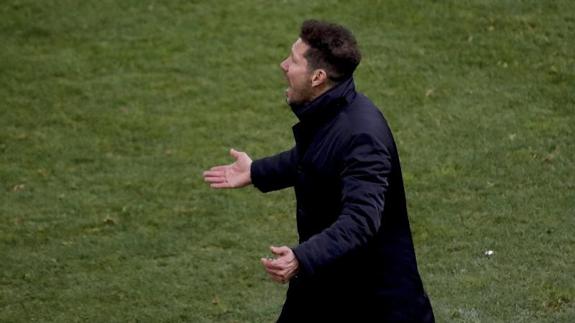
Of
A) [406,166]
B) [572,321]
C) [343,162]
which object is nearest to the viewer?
[343,162]

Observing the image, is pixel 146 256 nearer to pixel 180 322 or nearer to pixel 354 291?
pixel 180 322

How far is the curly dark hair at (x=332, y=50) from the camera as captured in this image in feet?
17.8

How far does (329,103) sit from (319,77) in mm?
131

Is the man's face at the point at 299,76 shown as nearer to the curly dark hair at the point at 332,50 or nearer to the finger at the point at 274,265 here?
the curly dark hair at the point at 332,50

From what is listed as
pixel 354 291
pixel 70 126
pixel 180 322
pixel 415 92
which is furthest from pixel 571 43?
pixel 354 291

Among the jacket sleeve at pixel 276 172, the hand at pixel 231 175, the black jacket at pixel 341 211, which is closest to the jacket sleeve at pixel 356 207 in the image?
the black jacket at pixel 341 211

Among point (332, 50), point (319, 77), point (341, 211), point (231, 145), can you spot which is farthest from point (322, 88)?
point (231, 145)

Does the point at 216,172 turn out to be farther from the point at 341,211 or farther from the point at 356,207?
the point at 356,207

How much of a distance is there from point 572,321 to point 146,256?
340 cm

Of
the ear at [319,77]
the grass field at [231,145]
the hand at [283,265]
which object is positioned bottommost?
the grass field at [231,145]

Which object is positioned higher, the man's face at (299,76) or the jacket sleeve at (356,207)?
the man's face at (299,76)

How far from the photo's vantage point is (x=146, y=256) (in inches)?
366

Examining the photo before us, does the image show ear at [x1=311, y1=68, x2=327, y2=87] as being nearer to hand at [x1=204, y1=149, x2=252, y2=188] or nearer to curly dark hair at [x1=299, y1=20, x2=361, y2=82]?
curly dark hair at [x1=299, y1=20, x2=361, y2=82]

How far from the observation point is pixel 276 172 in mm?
6047
